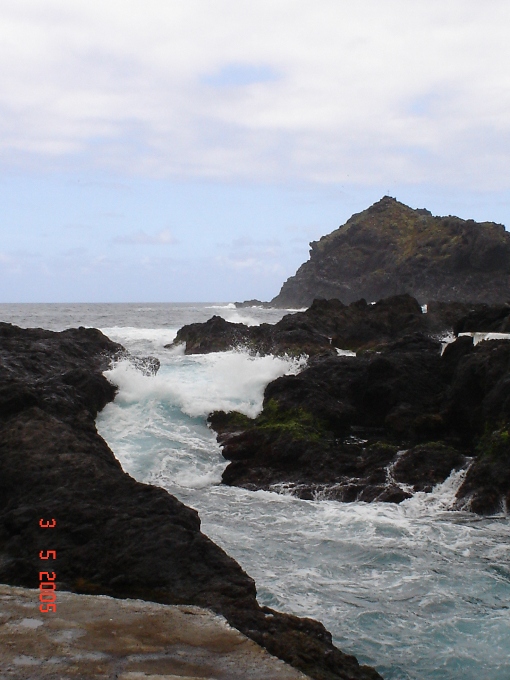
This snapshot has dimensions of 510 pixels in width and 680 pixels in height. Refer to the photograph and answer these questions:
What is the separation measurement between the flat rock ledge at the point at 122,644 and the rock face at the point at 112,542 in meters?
0.52

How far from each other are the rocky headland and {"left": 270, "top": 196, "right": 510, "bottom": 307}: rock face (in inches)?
2514

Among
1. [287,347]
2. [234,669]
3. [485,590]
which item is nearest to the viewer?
[234,669]

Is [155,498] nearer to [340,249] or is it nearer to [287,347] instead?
[287,347]

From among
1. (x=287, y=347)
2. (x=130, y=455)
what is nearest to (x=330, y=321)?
(x=287, y=347)

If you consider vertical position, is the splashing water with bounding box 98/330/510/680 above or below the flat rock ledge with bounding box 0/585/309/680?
below

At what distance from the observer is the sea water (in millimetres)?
6473

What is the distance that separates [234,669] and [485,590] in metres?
4.44

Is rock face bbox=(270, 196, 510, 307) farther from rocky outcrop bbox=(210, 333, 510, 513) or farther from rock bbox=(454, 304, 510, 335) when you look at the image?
rocky outcrop bbox=(210, 333, 510, 513)

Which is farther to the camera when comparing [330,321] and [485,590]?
[330,321]

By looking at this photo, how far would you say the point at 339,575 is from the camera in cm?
808

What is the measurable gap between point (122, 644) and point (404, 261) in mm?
88168
